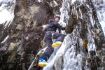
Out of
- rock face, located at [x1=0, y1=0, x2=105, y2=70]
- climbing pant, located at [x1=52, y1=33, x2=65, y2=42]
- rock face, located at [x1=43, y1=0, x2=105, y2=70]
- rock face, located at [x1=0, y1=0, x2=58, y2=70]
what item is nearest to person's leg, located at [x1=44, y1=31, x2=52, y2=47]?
climbing pant, located at [x1=52, y1=33, x2=65, y2=42]

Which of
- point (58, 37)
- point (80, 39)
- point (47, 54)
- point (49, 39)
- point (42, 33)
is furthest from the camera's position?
point (42, 33)

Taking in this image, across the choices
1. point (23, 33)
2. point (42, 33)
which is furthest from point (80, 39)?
point (23, 33)

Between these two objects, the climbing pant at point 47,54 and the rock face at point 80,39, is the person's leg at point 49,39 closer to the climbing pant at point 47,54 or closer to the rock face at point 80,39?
the climbing pant at point 47,54

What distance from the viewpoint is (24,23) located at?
10.4 meters

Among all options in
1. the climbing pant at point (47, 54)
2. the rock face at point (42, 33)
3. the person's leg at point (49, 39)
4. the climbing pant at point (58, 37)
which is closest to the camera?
the rock face at point (42, 33)

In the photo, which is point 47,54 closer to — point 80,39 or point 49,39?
point 49,39

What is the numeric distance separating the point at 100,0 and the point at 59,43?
224cm

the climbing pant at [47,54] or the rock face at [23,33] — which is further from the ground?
the rock face at [23,33]

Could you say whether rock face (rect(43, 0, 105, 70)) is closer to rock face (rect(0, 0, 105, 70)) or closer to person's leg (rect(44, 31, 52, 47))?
rock face (rect(0, 0, 105, 70))

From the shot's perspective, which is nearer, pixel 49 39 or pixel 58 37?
pixel 58 37

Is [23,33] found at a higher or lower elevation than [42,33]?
higher

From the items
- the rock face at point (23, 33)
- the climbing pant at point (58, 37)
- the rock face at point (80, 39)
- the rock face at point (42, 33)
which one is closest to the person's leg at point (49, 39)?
the climbing pant at point (58, 37)

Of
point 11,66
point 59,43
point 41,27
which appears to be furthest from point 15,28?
point 59,43

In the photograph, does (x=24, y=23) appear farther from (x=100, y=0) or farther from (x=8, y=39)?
(x=100, y=0)
